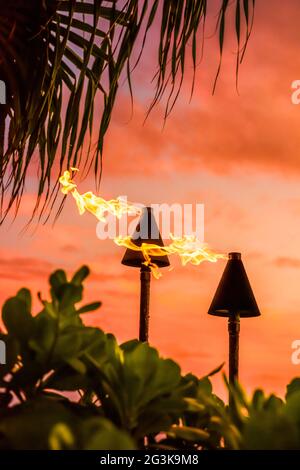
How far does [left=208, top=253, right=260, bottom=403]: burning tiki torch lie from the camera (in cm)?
529

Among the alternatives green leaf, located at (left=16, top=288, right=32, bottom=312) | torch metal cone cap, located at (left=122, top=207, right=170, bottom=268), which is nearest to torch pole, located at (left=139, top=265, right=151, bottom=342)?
torch metal cone cap, located at (left=122, top=207, right=170, bottom=268)

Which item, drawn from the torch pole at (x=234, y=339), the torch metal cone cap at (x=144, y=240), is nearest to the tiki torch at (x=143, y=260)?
the torch metal cone cap at (x=144, y=240)

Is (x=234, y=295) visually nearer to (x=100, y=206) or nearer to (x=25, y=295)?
(x=100, y=206)

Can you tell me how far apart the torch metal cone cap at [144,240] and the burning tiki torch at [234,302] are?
0.59m

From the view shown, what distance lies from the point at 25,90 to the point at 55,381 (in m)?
2.86

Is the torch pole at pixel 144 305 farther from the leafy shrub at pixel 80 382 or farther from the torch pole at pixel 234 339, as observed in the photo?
the leafy shrub at pixel 80 382

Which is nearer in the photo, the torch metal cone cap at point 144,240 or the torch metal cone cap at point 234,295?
the torch metal cone cap at point 144,240

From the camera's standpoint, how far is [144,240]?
5125 millimetres

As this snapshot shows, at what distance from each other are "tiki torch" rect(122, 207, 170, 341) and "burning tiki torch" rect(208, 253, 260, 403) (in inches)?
23.4

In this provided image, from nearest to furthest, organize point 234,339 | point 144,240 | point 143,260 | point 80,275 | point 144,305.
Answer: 1. point 80,275
2. point 144,305
3. point 143,260
4. point 144,240
5. point 234,339

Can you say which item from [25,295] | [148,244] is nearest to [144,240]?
[148,244]

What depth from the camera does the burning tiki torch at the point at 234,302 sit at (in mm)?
5285

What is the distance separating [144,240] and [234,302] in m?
0.86
